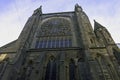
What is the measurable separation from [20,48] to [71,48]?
5.19 m

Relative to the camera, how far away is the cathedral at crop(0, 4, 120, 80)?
13141 mm

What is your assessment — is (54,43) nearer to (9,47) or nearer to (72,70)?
(72,70)

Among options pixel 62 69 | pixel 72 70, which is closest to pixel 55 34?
pixel 72 70

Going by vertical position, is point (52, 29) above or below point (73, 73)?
above

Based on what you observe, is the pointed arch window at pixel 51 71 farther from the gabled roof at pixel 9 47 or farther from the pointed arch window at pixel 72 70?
the gabled roof at pixel 9 47

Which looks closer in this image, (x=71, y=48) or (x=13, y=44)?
(x=71, y=48)

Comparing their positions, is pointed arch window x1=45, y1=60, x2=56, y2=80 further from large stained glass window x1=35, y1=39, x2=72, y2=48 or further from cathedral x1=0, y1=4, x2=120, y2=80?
large stained glass window x1=35, y1=39, x2=72, y2=48

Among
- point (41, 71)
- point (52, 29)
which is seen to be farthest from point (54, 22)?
point (41, 71)

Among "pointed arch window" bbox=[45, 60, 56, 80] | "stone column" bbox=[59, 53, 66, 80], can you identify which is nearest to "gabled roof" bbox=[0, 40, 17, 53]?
"pointed arch window" bbox=[45, 60, 56, 80]

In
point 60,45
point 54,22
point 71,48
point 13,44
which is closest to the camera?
point 71,48

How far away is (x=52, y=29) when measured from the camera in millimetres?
20359

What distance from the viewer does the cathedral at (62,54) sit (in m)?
13.1

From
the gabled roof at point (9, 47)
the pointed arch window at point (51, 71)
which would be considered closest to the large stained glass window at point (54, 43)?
the gabled roof at point (9, 47)

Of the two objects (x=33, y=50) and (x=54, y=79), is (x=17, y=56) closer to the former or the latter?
(x=33, y=50)
